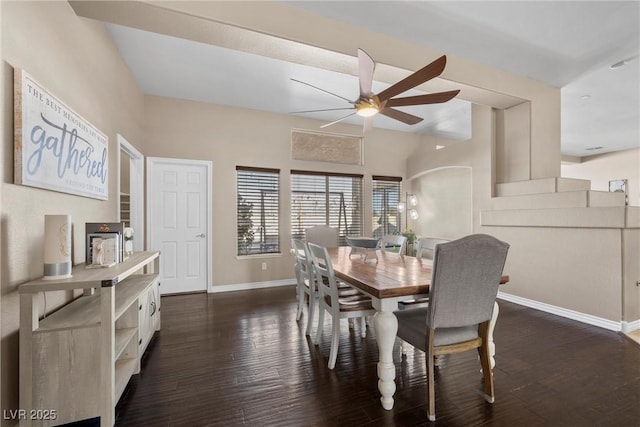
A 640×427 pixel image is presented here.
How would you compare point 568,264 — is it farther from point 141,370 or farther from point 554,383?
point 141,370

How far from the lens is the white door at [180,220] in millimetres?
4121

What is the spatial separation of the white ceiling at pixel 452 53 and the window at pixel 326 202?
1180 millimetres

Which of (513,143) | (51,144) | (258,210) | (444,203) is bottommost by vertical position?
(258,210)

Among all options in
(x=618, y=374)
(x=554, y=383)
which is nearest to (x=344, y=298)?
(x=554, y=383)

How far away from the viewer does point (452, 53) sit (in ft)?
10.2

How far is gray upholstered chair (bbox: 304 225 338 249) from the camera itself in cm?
420

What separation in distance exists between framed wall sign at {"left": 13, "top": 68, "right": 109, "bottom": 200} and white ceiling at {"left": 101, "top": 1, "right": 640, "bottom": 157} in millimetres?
1426

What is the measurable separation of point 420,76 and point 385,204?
148 inches

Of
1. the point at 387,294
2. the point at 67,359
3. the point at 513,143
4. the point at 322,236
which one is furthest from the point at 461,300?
the point at 513,143

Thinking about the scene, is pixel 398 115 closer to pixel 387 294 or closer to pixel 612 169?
pixel 387 294

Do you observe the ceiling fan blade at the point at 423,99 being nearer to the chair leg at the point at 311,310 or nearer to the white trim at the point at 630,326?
the chair leg at the point at 311,310

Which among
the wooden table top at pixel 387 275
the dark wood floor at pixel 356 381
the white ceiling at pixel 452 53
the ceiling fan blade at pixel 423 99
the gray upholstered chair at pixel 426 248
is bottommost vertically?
the dark wood floor at pixel 356 381

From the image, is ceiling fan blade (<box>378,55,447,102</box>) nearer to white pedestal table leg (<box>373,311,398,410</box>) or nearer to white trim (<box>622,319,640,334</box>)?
white pedestal table leg (<box>373,311,398,410</box>)

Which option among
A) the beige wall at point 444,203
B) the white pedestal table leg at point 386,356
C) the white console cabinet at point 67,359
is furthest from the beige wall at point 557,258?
the white console cabinet at point 67,359
